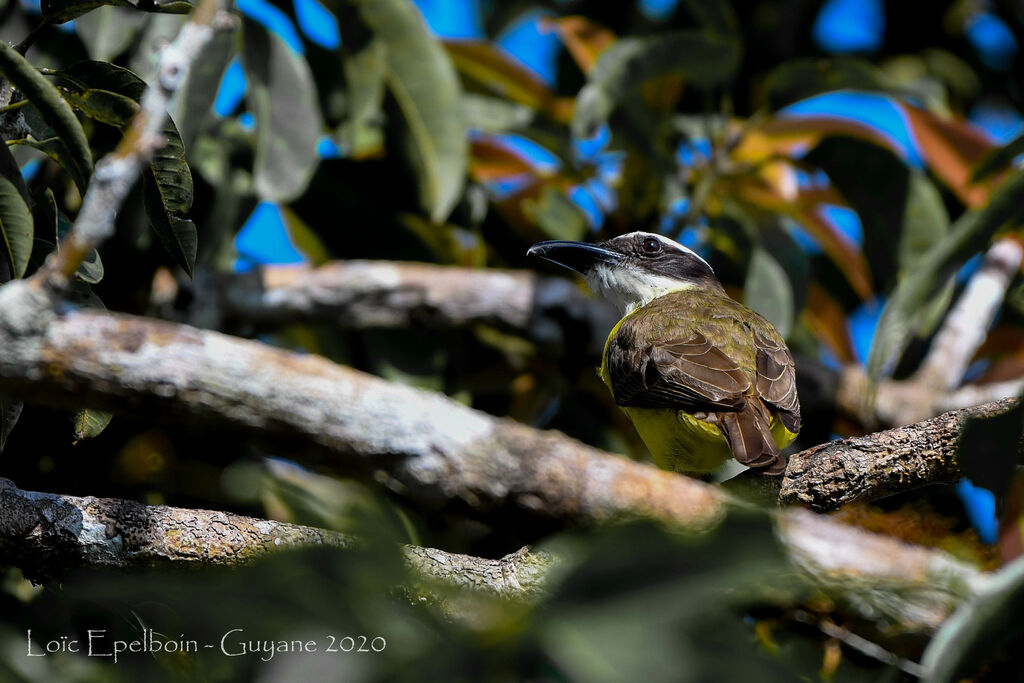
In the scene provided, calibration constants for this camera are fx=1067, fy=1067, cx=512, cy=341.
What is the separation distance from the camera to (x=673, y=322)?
4.18m

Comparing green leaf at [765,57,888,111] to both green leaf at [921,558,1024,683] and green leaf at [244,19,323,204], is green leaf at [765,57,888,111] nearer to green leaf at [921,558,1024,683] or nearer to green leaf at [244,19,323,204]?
green leaf at [244,19,323,204]

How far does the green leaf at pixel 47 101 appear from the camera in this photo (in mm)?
2039

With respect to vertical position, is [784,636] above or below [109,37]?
below

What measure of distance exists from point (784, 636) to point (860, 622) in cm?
49

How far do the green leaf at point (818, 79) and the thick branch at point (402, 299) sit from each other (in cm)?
153

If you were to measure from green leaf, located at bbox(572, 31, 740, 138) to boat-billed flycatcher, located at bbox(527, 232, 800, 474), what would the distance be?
657 millimetres

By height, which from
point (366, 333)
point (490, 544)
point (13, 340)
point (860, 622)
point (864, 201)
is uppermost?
point (13, 340)

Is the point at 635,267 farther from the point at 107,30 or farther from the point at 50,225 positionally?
the point at 50,225

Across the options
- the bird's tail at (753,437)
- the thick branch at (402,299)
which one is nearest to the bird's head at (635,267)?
the thick branch at (402,299)

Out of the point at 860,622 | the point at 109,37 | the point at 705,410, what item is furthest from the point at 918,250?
the point at 109,37

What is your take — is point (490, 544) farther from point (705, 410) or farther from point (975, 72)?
point (975, 72)

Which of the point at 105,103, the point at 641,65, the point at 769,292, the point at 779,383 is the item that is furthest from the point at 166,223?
the point at 769,292

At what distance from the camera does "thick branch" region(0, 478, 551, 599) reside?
2.38 m

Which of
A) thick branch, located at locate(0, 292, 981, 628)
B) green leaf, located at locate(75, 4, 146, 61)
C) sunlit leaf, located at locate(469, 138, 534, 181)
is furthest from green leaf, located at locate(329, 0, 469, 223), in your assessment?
thick branch, located at locate(0, 292, 981, 628)
